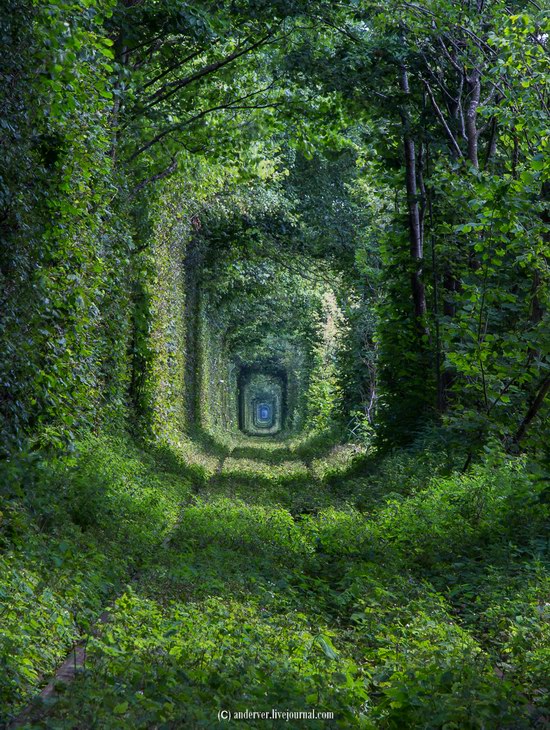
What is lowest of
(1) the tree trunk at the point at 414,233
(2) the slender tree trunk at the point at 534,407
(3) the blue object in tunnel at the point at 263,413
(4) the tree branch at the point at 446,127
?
(3) the blue object in tunnel at the point at 263,413

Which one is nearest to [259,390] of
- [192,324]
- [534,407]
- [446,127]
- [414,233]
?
[192,324]

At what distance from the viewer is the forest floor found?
191 inches

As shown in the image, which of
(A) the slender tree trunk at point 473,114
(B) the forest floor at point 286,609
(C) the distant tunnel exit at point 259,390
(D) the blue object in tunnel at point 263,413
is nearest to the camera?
(B) the forest floor at point 286,609

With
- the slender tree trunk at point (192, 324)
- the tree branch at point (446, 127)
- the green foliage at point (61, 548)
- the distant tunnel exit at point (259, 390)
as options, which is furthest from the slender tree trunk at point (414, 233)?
the distant tunnel exit at point (259, 390)

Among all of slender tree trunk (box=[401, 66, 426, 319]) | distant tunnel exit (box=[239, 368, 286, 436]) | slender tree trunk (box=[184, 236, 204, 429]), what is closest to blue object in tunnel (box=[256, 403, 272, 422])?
distant tunnel exit (box=[239, 368, 286, 436])

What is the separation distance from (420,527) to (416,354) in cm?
715

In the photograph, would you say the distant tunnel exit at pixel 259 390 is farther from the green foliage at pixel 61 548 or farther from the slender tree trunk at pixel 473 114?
the green foliage at pixel 61 548

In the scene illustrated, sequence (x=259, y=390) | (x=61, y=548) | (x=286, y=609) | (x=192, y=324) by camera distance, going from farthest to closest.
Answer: (x=259, y=390), (x=192, y=324), (x=61, y=548), (x=286, y=609)

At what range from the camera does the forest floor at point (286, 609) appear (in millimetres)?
4863

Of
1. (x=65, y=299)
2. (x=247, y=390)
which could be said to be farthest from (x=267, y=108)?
(x=247, y=390)

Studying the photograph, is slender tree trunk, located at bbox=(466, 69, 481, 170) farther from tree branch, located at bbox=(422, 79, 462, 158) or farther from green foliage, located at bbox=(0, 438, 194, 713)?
green foliage, located at bbox=(0, 438, 194, 713)

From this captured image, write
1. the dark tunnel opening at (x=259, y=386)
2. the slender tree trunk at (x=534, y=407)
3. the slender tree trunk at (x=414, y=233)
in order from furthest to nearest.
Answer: the dark tunnel opening at (x=259, y=386) → the slender tree trunk at (x=414, y=233) → the slender tree trunk at (x=534, y=407)

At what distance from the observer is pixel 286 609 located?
7.41 meters

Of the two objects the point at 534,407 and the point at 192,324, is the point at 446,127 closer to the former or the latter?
the point at 534,407
